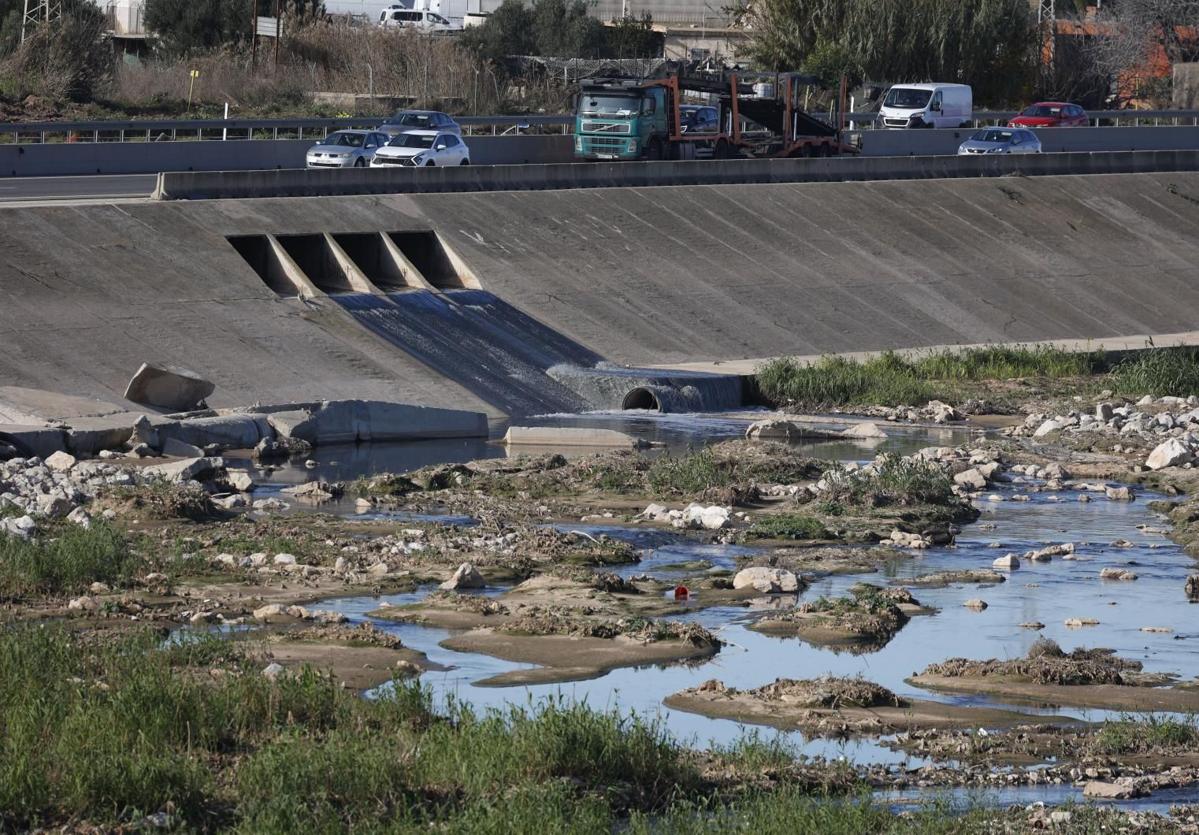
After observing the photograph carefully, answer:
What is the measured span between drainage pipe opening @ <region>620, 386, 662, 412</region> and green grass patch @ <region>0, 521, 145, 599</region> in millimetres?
14268

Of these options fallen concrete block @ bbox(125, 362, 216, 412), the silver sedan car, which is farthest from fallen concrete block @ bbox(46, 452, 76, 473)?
the silver sedan car

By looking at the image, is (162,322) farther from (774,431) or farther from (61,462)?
(774,431)

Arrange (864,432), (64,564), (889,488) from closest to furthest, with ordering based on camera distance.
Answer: (64,564) → (889,488) → (864,432)

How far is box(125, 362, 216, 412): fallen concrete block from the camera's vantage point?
25.9 meters

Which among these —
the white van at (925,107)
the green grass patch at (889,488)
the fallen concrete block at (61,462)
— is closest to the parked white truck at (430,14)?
the white van at (925,107)

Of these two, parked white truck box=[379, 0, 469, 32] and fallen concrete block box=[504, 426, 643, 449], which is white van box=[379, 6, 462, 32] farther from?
fallen concrete block box=[504, 426, 643, 449]

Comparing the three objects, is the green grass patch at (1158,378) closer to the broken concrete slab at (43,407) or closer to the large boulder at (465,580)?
the broken concrete slab at (43,407)

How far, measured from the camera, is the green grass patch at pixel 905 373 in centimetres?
3112

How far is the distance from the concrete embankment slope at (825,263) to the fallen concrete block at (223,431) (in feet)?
28.2

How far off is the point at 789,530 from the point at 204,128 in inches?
1215

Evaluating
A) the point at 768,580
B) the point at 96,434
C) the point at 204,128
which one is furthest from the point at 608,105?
the point at 768,580

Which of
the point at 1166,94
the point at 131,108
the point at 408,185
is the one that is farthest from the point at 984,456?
the point at 1166,94

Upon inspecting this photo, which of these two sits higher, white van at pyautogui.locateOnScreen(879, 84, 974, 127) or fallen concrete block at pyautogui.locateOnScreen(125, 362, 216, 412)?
white van at pyautogui.locateOnScreen(879, 84, 974, 127)

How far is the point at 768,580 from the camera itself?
17125mm
